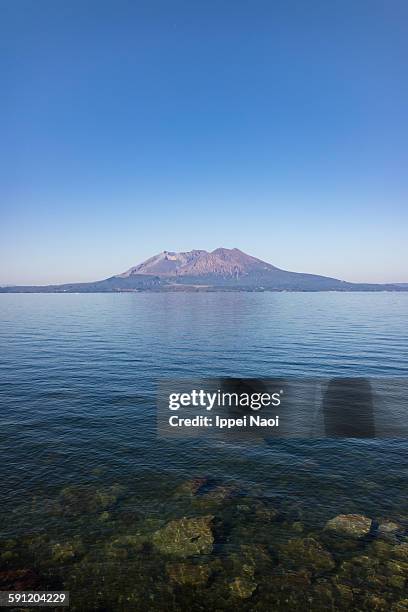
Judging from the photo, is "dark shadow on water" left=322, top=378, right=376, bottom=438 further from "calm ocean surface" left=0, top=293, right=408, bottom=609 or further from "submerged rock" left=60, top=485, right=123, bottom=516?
"submerged rock" left=60, top=485, right=123, bottom=516

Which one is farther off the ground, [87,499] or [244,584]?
[87,499]

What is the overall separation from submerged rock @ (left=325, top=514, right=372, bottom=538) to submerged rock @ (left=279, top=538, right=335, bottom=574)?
79.4 inches

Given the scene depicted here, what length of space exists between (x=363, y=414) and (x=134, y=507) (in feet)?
95.5

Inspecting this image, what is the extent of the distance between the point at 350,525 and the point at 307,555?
4.29 m

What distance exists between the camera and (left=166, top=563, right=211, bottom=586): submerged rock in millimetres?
18953

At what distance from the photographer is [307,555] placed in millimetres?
20641

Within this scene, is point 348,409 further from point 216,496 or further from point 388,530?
point 216,496

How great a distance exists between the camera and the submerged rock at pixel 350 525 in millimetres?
22453

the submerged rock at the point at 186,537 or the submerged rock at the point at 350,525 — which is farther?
the submerged rock at the point at 350,525

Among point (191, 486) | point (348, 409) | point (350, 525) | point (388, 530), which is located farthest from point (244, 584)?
point (348, 409)

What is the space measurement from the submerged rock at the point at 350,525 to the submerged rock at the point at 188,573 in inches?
333

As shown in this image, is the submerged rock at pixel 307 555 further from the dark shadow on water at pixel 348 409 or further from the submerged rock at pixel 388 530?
the dark shadow on water at pixel 348 409

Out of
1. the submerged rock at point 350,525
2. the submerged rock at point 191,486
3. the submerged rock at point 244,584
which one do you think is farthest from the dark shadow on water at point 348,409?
the submerged rock at point 244,584

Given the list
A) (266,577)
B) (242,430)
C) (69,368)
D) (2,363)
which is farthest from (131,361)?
(266,577)
